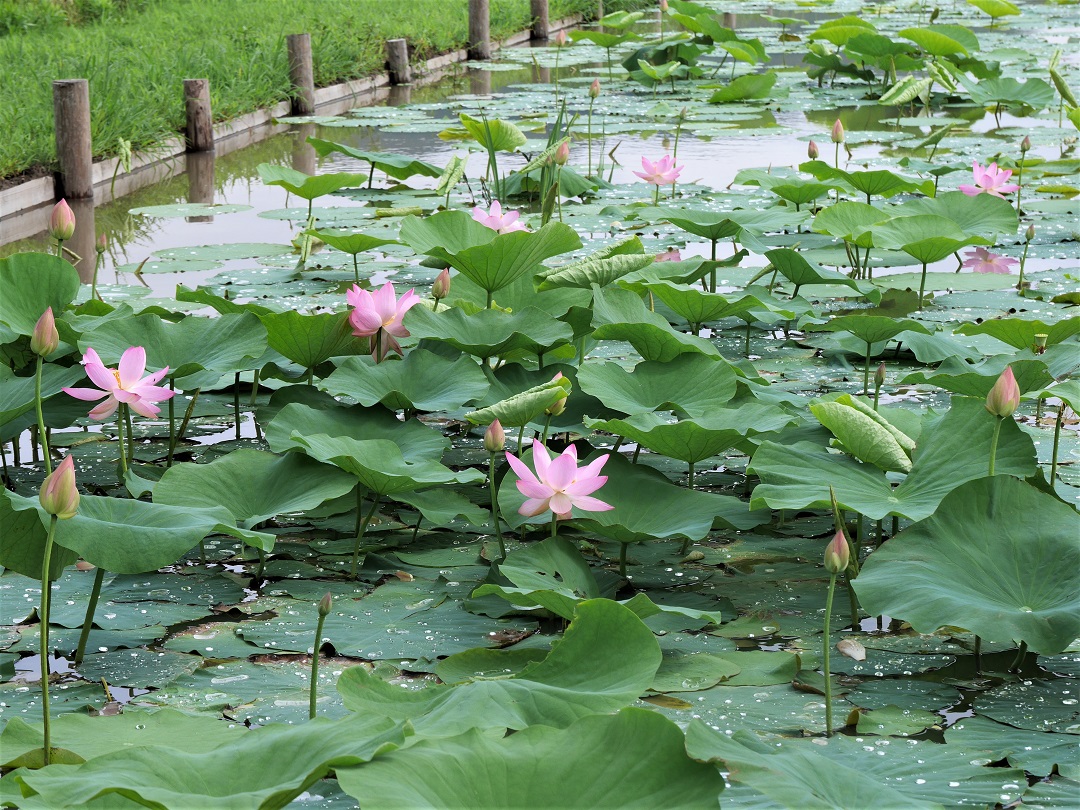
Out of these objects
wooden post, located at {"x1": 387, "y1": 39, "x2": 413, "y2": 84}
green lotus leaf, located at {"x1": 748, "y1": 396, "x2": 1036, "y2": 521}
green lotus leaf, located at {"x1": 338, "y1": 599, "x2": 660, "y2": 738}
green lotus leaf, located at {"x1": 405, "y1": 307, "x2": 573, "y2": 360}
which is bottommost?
green lotus leaf, located at {"x1": 338, "y1": 599, "x2": 660, "y2": 738}

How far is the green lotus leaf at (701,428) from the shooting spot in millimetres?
1759

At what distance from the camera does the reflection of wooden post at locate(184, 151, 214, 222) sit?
4.68 metres

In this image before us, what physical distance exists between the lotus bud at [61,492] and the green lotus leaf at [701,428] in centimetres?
83

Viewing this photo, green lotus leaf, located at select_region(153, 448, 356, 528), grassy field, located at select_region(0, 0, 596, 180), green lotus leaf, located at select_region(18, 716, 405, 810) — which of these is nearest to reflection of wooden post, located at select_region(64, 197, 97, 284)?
grassy field, located at select_region(0, 0, 596, 180)

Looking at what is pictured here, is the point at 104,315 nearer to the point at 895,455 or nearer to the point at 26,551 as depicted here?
the point at 26,551

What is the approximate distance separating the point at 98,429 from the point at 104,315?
0.81 feet

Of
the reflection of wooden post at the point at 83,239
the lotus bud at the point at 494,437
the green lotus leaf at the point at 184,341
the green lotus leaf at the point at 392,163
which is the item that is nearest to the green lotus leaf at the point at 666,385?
the lotus bud at the point at 494,437

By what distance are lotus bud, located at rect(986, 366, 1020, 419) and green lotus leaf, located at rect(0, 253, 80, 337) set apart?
1676mm

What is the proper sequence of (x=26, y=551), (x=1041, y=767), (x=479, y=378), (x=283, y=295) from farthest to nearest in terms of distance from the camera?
(x=283, y=295) → (x=479, y=378) → (x=26, y=551) → (x=1041, y=767)

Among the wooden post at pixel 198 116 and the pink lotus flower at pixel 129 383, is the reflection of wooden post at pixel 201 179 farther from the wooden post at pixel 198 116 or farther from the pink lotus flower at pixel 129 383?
the pink lotus flower at pixel 129 383

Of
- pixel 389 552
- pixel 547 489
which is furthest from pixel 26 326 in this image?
pixel 547 489

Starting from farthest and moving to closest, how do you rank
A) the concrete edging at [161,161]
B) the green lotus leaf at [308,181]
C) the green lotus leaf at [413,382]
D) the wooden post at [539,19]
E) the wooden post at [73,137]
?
the wooden post at [539,19] → the wooden post at [73,137] → the concrete edging at [161,161] → the green lotus leaf at [308,181] → the green lotus leaf at [413,382]

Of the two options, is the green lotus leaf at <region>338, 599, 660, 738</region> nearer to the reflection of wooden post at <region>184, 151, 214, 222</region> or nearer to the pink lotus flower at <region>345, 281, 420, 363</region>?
the pink lotus flower at <region>345, 281, 420, 363</region>

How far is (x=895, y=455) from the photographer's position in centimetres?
164
